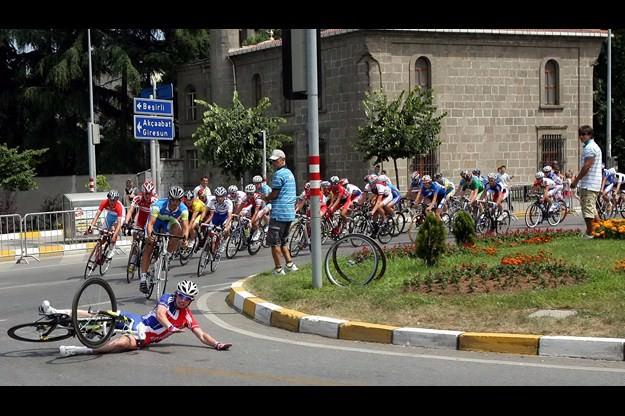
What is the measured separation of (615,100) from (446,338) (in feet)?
140

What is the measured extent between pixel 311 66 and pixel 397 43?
86.0 ft

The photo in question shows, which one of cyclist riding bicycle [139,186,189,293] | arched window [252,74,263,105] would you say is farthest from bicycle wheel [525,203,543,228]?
arched window [252,74,263,105]

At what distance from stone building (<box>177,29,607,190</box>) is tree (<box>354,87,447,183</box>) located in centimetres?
244

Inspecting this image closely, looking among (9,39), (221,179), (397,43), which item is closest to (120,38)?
(9,39)

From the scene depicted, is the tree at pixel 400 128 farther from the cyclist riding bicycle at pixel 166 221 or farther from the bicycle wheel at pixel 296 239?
the cyclist riding bicycle at pixel 166 221

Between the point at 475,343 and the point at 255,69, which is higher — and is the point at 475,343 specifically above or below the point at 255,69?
below

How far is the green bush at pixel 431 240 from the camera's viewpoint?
11703 mm

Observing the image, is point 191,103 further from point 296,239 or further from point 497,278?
point 497,278

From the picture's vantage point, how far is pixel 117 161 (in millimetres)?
45938

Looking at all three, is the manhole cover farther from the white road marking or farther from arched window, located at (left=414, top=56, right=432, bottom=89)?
arched window, located at (left=414, top=56, right=432, bottom=89)

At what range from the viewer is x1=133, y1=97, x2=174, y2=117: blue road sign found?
21.4 m

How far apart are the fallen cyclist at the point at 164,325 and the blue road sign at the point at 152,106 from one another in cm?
1351

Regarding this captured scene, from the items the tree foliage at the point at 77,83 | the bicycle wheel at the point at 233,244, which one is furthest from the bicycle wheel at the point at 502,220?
the tree foliage at the point at 77,83
